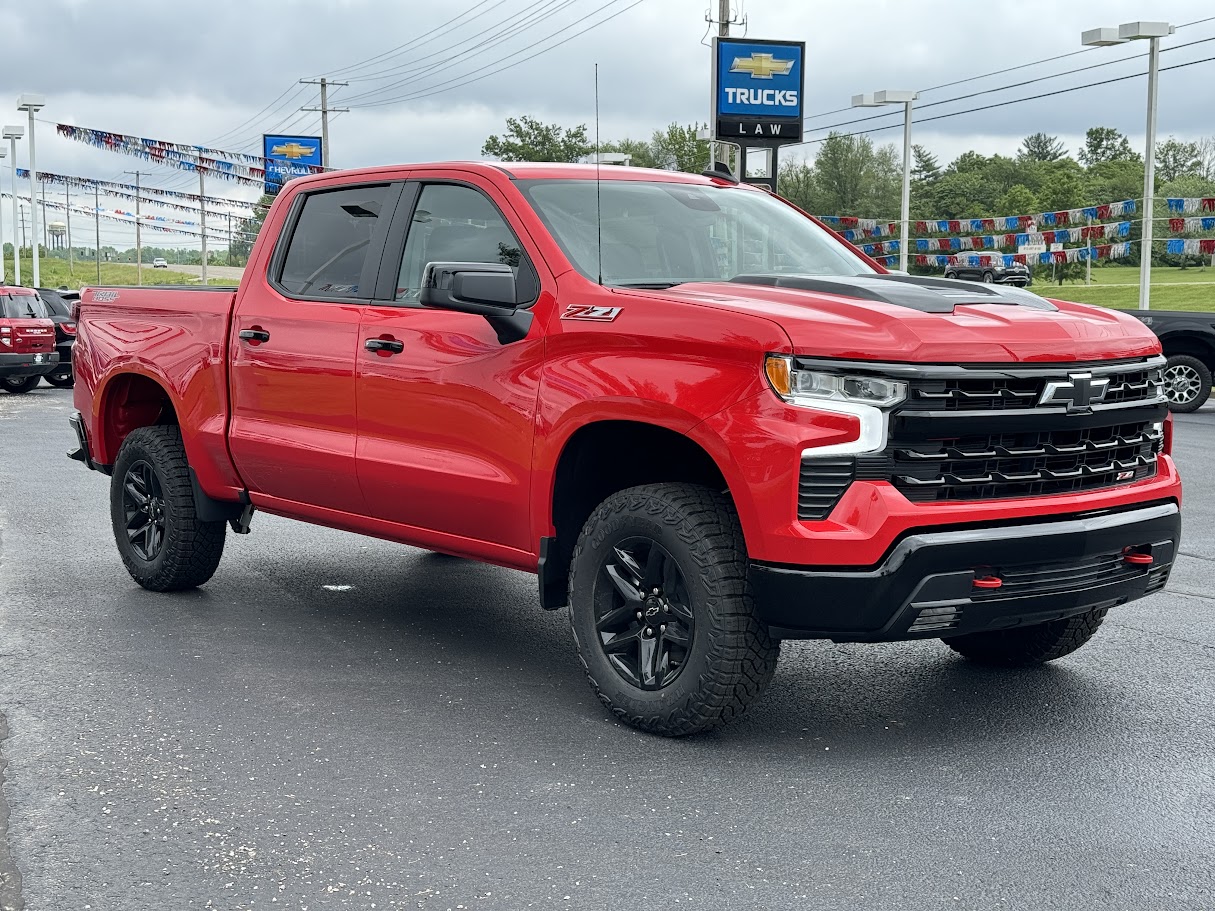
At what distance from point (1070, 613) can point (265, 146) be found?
59060mm

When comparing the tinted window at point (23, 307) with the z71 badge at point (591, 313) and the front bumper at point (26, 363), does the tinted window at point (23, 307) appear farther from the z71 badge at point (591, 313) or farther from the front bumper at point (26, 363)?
the z71 badge at point (591, 313)

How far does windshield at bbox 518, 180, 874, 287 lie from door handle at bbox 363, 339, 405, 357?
757 millimetres

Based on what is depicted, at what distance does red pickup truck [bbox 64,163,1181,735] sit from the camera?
443 centimetres

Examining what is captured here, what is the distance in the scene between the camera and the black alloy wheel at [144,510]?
7.40 metres

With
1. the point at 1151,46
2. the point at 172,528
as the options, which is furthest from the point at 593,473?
the point at 1151,46

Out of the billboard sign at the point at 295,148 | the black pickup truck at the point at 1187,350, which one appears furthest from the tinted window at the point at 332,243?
the billboard sign at the point at 295,148

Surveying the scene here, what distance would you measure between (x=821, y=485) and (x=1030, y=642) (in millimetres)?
1835

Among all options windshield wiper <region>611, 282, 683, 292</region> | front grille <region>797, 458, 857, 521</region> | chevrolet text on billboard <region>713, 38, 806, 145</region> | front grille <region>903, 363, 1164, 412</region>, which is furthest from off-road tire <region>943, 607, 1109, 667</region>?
chevrolet text on billboard <region>713, 38, 806, 145</region>

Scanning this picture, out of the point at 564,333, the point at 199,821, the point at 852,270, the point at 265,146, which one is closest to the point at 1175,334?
the point at 852,270

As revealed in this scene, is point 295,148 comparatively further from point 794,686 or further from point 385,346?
point 794,686

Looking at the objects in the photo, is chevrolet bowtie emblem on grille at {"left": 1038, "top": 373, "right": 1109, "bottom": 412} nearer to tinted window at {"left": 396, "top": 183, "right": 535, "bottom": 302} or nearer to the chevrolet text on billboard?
tinted window at {"left": 396, "top": 183, "right": 535, "bottom": 302}

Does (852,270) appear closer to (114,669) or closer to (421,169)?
(421,169)

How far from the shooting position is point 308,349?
20.4 ft

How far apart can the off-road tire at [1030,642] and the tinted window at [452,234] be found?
2.34 meters
